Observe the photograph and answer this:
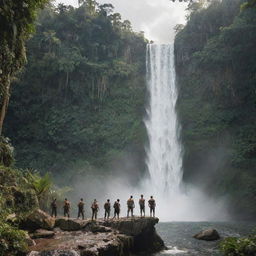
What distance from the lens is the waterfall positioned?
114ft

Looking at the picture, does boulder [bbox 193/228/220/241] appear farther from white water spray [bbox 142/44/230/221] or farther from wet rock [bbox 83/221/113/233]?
white water spray [bbox 142/44/230/221]

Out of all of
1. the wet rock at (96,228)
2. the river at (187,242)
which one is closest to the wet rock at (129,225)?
the wet rock at (96,228)

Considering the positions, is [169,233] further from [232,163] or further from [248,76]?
[248,76]

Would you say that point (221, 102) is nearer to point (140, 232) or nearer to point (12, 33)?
point (140, 232)

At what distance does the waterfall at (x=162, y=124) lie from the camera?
3484 cm

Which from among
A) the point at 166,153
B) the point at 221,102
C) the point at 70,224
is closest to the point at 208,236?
the point at 70,224

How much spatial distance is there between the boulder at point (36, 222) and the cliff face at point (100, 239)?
17.0 inches

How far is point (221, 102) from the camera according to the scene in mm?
36594

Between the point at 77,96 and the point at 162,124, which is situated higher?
the point at 77,96

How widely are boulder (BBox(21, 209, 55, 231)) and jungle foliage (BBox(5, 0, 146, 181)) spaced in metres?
22.3

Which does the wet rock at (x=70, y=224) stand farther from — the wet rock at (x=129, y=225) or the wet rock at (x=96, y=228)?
the wet rock at (x=129, y=225)

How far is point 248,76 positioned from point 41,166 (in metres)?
24.0

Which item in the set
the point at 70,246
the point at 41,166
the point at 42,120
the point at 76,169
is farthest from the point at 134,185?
the point at 70,246

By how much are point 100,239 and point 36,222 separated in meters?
2.92
